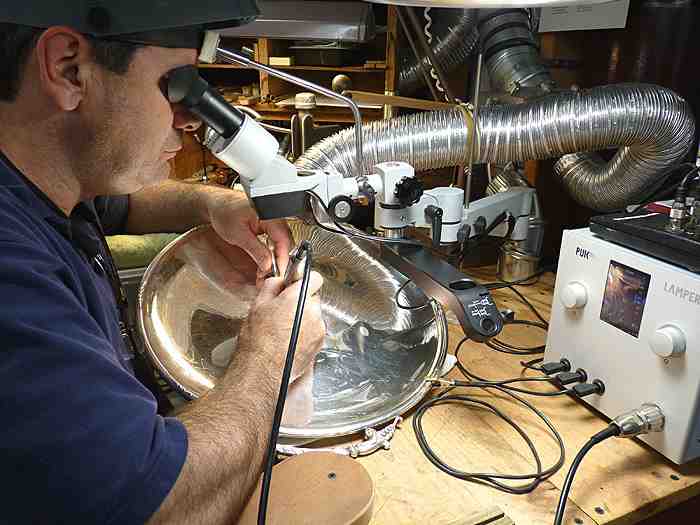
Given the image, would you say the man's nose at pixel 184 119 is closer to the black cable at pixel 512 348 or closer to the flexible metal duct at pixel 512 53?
the black cable at pixel 512 348

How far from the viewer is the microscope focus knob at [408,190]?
0.86 metres

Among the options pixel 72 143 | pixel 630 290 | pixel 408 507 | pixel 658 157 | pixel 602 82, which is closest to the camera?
pixel 72 143

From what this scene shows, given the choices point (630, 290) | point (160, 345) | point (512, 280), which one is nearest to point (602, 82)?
point (512, 280)

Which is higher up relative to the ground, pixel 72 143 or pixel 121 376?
pixel 72 143

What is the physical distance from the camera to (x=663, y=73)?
44.9 inches

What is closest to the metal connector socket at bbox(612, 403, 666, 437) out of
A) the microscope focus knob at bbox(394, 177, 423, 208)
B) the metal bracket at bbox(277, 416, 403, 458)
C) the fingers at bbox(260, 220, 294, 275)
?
the metal bracket at bbox(277, 416, 403, 458)

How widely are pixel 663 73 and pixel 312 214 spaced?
86 centimetres

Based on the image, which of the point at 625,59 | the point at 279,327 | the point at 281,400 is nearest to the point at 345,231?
the point at 279,327

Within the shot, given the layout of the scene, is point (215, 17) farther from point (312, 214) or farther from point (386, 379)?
point (386, 379)

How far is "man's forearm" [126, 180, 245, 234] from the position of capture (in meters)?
1.10

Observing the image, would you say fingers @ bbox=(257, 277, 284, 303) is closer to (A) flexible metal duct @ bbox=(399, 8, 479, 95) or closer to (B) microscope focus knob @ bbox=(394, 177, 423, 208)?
(B) microscope focus knob @ bbox=(394, 177, 423, 208)

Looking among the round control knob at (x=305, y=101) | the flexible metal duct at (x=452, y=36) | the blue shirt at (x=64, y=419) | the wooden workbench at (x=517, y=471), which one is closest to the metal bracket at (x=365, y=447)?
the wooden workbench at (x=517, y=471)

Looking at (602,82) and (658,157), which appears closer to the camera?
(658,157)

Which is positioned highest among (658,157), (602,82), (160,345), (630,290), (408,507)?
(602,82)
